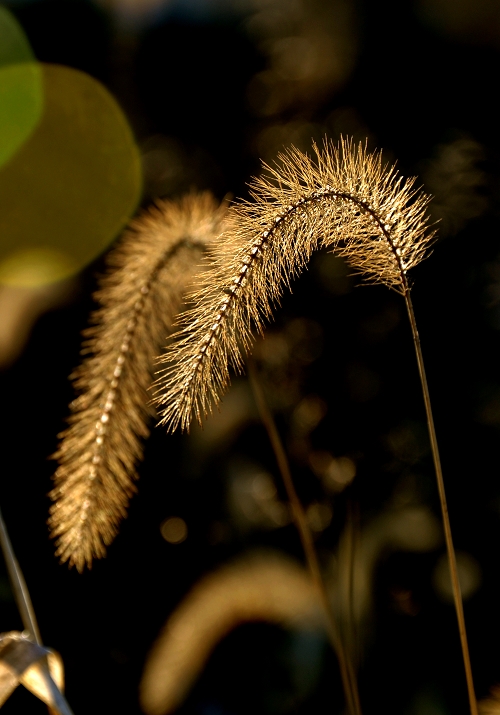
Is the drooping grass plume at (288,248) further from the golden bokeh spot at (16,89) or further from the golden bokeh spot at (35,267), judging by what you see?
the golden bokeh spot at (16,89)

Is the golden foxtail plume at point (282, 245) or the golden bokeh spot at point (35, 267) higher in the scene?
the golden bokeh spot at point (35, 267)

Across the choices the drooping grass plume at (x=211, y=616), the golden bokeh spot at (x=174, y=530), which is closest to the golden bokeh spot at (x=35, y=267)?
the golden bokeh spot at (x=174, y=530)

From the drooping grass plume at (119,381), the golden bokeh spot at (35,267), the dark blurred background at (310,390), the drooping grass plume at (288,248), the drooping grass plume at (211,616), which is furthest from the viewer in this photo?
the golden bokeh spot at (35,267)

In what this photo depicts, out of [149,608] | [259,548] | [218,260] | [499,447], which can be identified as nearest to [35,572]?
[149,608]

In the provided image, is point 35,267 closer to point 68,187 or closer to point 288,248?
point 68,187

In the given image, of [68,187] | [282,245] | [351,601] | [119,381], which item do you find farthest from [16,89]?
[351,601]

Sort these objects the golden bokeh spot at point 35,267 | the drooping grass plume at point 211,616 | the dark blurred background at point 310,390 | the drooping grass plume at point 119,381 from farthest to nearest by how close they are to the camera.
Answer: the golden bokeh spot at point 35,267, the dark blurred background at point 310,390, the drooping grass plume at point 211,616, the drooping grass plume at point 119,381
